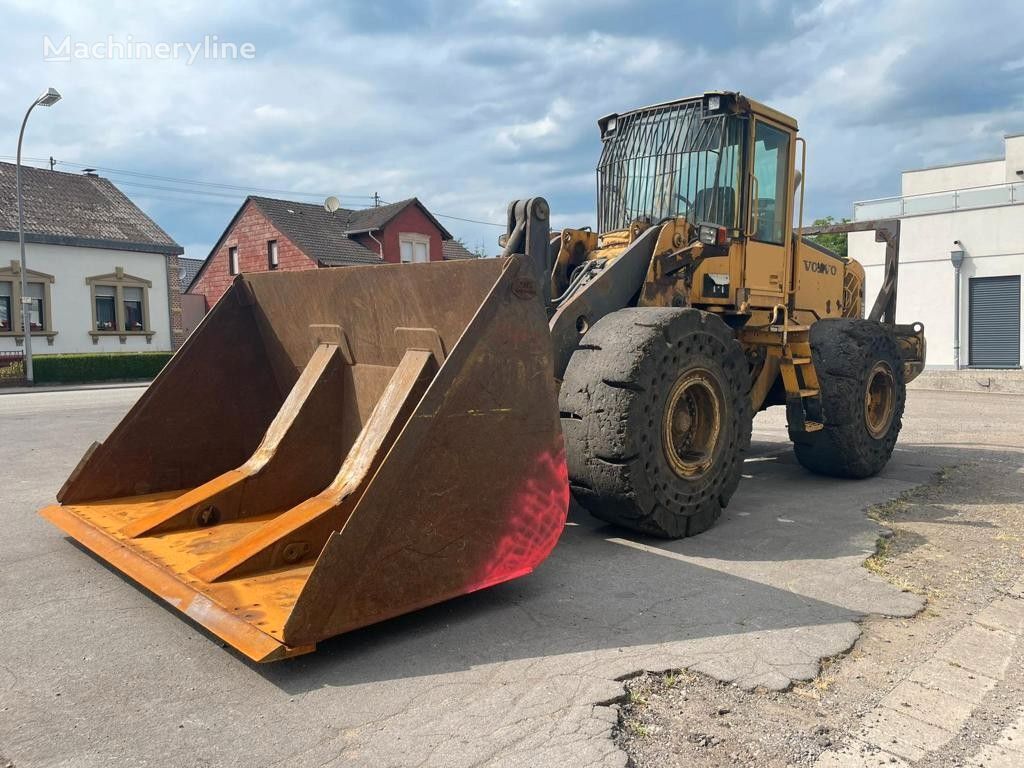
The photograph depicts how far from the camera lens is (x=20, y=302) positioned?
90.3ft

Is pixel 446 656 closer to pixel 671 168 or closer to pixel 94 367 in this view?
pixel 671 168

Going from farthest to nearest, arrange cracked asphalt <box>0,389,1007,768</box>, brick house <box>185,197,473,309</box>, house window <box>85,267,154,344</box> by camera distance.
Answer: brick house <box>185,197,473,309</box>, house window <box>85,267,154,344</box>, cracked asphalt <box>0,389,1007,768</box>

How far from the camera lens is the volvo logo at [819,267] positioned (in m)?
7.69

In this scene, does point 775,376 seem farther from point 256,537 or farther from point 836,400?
point 256,537

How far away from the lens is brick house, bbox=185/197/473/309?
36.9 metres

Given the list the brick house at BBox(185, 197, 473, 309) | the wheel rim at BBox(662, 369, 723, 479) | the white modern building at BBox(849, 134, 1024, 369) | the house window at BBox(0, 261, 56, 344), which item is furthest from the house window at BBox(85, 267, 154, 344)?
the wheel rim at BBox(662, 369, 723, 479)

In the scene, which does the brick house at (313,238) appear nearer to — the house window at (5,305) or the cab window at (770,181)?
the house window at (5,305)

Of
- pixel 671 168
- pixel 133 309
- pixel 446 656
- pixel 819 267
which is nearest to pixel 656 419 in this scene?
pixel 446 656

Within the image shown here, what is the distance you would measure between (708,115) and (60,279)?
27.9 m

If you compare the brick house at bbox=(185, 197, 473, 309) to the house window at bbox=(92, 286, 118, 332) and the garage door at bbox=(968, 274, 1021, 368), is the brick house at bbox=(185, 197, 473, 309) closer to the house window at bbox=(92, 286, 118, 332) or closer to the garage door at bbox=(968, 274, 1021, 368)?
the house window at bbox=(92, 286, 118, 332)

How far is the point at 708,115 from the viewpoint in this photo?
6.51 m

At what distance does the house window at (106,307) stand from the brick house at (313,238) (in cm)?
747

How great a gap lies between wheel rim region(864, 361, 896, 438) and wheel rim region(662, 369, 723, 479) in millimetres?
2760

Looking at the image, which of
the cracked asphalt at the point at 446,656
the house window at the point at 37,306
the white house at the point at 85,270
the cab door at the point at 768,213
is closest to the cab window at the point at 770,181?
the cab door at the point at 768,213
